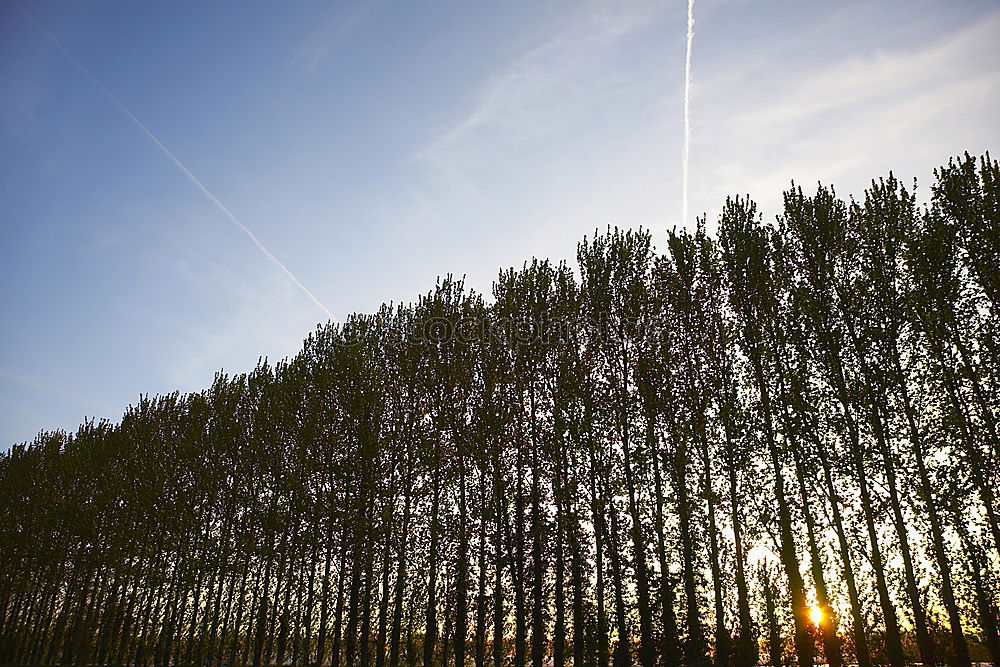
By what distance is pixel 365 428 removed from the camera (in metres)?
21.7

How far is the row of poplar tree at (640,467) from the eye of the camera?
13688mm

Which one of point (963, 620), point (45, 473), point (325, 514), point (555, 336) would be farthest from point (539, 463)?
point (45, 473)

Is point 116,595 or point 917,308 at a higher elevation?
point 917,308

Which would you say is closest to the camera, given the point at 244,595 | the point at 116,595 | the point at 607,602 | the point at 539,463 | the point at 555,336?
the point at 607,602

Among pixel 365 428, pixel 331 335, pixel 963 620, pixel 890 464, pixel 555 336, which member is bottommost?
pixel 963 620

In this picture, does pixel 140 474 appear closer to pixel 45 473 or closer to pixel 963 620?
pixel 45 473

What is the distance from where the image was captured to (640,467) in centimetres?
1639

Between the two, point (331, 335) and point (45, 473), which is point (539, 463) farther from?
point (45, 473)

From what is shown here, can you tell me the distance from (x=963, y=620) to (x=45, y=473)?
41.5 m

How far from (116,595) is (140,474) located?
18.4 feet

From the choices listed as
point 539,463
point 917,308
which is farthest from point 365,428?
point 917,308

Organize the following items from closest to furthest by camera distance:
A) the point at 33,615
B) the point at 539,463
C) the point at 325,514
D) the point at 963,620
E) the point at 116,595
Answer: the point at 963,620, the point at 539,463, the point at 325,514, the point at 116,595, the point at 33,615

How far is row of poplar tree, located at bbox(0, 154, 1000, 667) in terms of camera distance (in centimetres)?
1369

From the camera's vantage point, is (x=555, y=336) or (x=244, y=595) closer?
(x=555, y=336)
